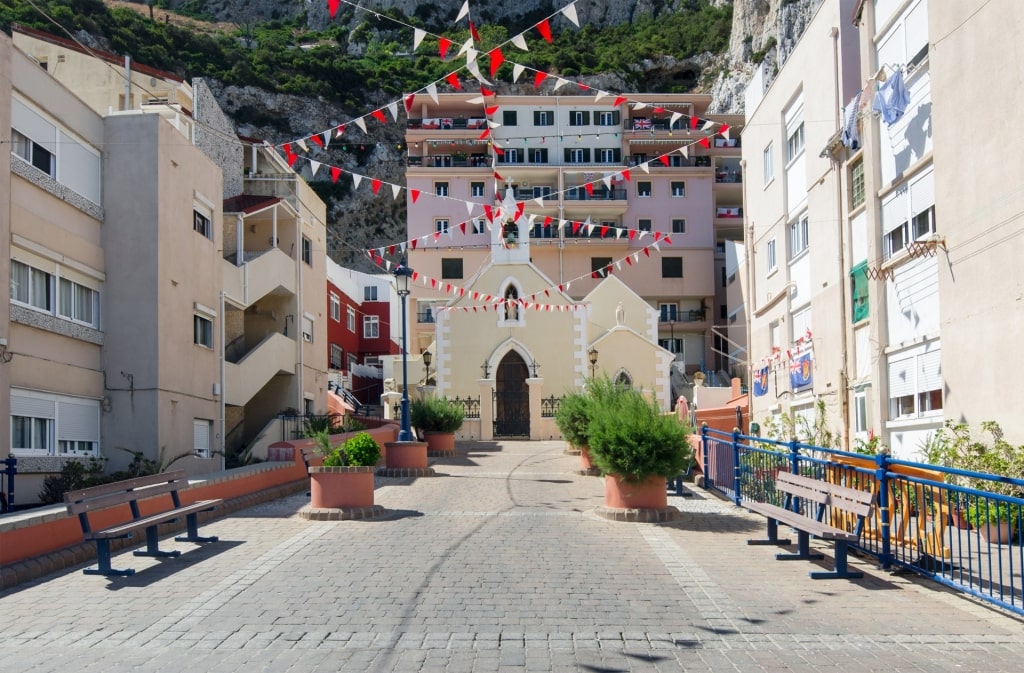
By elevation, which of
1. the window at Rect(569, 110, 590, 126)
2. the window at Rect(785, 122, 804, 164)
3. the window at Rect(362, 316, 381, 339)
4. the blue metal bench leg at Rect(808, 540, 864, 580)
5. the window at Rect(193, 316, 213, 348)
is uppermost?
the window at Rect(569, 110, 590, 126)

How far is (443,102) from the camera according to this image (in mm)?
58656

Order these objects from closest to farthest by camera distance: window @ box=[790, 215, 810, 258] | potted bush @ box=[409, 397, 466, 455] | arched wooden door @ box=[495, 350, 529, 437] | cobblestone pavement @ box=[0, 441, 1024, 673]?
cobblestone pavement @ box=[0, 441, 1024, 673] → window @ box=[790, 215, 810, 258] → potted bush @ box=[409, 397, 466, 455] → arched wooden door @ box=[495, 350, 529, 437]

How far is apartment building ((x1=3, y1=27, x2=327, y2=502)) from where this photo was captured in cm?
1634

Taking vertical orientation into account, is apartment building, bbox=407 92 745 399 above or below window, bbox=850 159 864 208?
above

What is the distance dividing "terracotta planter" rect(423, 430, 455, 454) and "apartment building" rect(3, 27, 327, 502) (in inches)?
170

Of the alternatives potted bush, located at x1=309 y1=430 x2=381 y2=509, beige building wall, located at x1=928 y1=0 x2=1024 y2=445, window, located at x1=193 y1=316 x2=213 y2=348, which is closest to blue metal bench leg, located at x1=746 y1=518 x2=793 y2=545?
beige building wall, located at x1=928 y1=0 x2=1024 y2=445

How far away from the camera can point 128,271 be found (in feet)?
61.9

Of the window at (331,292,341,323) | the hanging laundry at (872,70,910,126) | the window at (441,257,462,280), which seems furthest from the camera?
A: the window at (441,257,462,280)

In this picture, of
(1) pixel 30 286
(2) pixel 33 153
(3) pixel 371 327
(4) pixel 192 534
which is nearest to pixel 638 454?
(4) pixel 192 534

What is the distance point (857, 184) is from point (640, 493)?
11.2 meters

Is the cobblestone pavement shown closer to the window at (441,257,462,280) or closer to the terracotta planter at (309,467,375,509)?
the terracotta planter at (309,467,375,509)

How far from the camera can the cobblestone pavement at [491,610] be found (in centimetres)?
648

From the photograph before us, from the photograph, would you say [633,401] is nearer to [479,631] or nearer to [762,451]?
[762,451]

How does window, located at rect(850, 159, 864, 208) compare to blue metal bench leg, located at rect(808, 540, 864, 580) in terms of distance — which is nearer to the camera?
blue metal bench leg, located at rect(808, 540, 864, 580)
